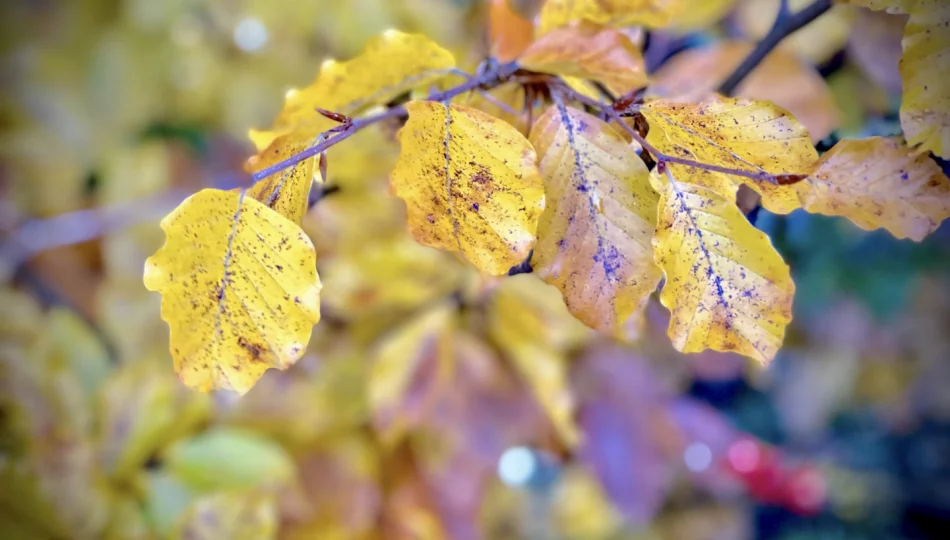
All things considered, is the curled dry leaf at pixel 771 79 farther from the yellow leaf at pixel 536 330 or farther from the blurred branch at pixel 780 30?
the yellow leaf at pixel 536 330

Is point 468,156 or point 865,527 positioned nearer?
point 468,156

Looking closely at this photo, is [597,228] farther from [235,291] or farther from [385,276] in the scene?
[385,276]

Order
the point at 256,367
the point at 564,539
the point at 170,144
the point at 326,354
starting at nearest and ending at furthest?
the point at 256,367 < the point at 326,354 < the point at 170,144 < the point at 564,539

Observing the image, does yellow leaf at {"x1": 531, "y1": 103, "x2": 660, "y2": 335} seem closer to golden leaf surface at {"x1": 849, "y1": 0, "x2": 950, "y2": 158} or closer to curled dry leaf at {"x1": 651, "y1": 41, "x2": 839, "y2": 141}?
golden leaf surface at {"x1": 849, "y1": 0, "x2": 950, "y2": 158}

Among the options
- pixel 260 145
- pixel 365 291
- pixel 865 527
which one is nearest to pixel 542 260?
pixel 260 145

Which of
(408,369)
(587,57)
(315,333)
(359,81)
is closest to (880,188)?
(587,57)

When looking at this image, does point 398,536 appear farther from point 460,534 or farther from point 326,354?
point 326,354

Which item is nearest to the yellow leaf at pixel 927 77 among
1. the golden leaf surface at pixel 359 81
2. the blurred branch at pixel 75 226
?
the golden leaf surface at pixel 359 81
